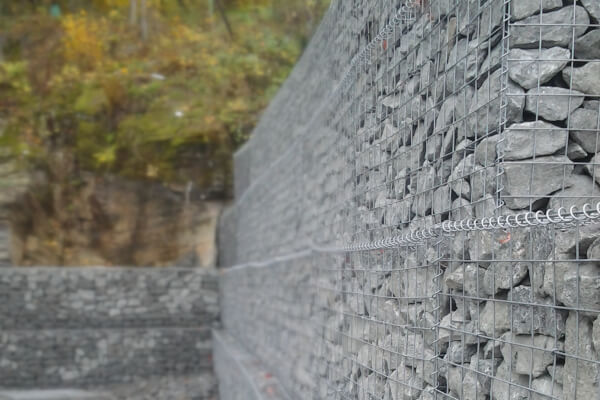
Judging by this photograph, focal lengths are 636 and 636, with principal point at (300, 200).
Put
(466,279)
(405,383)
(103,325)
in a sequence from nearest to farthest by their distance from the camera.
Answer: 1. (466,279)
2. (405,383)
3. (103,325)

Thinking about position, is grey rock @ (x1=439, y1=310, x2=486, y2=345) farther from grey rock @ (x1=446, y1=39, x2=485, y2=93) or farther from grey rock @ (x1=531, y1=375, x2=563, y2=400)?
grey rock @ (x1=446, y1=39, x2=485, y2=93)

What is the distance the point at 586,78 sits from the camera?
5.00 feet

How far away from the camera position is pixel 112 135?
13.3m

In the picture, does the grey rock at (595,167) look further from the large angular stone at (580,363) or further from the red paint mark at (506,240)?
the large angular stone at (580,363)

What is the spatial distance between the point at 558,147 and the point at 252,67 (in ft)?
39.5

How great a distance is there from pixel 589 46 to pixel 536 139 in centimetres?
26

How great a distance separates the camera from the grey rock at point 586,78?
1510 mm

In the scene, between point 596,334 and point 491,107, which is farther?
point 491,107

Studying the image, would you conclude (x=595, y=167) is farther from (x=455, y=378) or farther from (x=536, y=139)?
(x=455, y=378)

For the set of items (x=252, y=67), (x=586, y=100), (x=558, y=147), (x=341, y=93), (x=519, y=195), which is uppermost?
(x=252, y=67)

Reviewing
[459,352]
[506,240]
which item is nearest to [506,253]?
[506,240]

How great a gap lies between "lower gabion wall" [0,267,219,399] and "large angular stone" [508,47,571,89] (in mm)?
8776

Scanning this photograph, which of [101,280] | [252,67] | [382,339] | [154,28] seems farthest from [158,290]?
[382,339]

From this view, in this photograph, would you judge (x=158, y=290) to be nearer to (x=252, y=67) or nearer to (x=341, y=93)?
(x=252, y=67)
